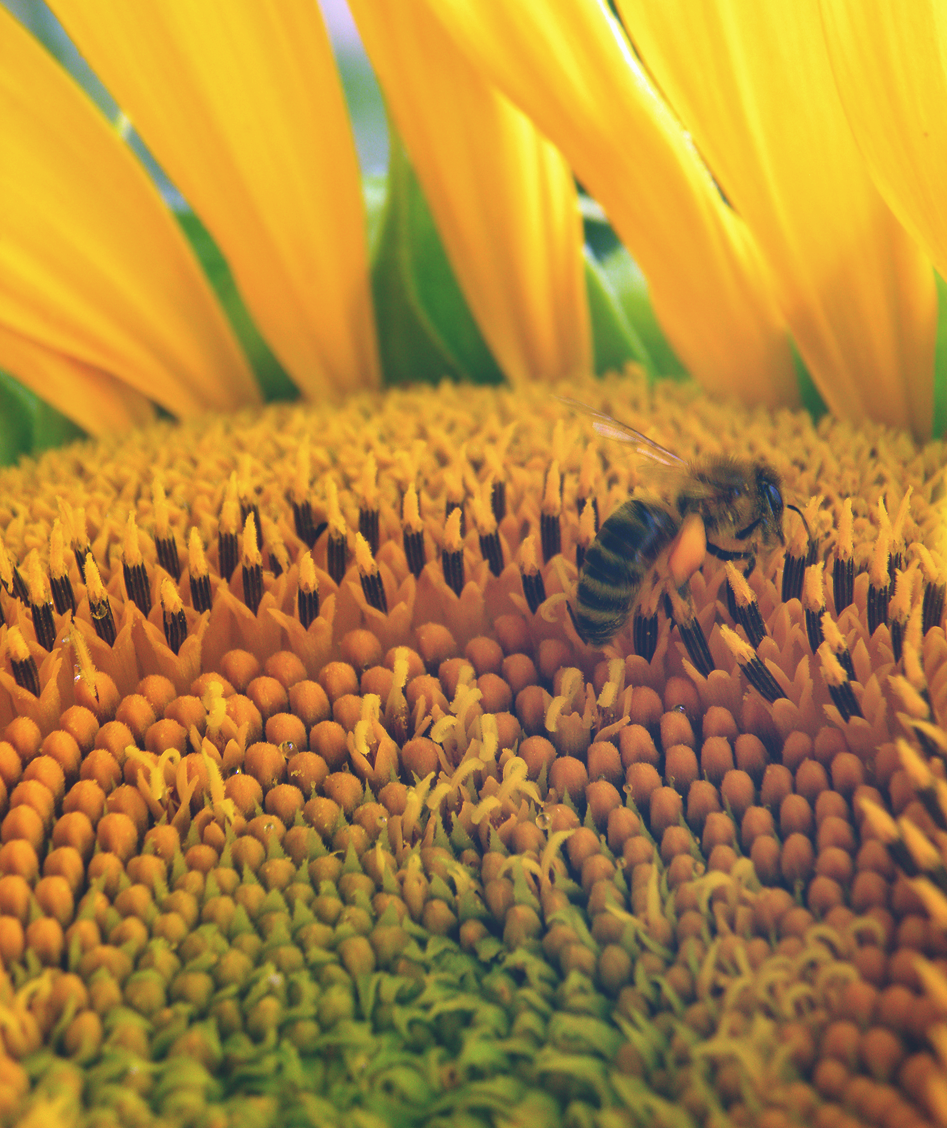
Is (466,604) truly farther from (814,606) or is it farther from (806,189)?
(806,189)

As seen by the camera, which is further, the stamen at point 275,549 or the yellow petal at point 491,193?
the yellow petal at point 491,193

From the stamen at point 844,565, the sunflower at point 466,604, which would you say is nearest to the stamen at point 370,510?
the sunflower at point 466,604

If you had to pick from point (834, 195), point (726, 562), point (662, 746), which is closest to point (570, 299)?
point (834, 195)

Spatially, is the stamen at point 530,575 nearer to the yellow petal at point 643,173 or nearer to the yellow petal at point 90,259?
the yellow petal at point 643,173

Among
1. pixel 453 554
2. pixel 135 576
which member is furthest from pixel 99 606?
pixel 453 554

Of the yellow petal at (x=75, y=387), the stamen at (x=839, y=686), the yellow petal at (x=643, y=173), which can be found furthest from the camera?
the yellow petal at (x=75, y=387)

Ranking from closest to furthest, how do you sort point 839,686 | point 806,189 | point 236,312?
point 839,686
point 806,189
point 236,312

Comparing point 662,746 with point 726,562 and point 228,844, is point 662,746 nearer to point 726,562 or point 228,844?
point 726,562
